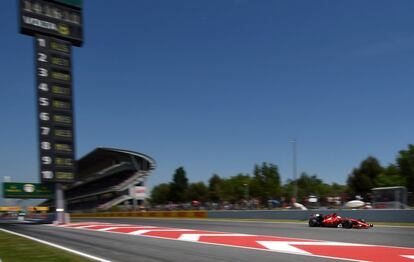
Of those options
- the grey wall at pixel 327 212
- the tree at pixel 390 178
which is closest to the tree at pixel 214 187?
the tree at pixel 390 178

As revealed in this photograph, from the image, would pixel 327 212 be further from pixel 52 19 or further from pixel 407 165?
pixel 407 165

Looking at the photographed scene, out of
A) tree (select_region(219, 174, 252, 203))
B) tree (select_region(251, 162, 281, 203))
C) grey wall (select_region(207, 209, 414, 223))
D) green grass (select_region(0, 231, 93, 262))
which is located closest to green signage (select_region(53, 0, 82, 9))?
grey wall (select_region(207, 209, 414, 223))

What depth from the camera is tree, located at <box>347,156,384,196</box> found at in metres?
80.9

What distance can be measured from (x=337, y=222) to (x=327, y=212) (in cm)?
715

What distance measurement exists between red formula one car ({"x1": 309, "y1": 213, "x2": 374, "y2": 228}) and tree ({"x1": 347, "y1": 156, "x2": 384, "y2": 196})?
6338 cm

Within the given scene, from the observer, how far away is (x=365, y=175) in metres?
81.3

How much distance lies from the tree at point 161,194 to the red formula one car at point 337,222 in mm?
97808

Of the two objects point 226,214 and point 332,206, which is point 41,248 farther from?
point 226,214

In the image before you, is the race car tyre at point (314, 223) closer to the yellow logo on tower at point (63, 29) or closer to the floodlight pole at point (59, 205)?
the floodlight pole at point (59, 205)

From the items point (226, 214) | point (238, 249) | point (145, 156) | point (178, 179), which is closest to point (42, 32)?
point (226, 214)

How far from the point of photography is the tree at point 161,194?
12091cm

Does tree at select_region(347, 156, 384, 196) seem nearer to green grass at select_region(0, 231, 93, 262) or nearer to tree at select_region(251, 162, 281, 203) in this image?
tree at select_region(251, 162, 281, 203)

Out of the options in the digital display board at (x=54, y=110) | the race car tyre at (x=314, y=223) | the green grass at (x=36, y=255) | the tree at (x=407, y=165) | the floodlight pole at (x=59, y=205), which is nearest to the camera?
the green grass at (x=36, y=255)

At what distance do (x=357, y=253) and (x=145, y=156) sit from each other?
78823 mm
